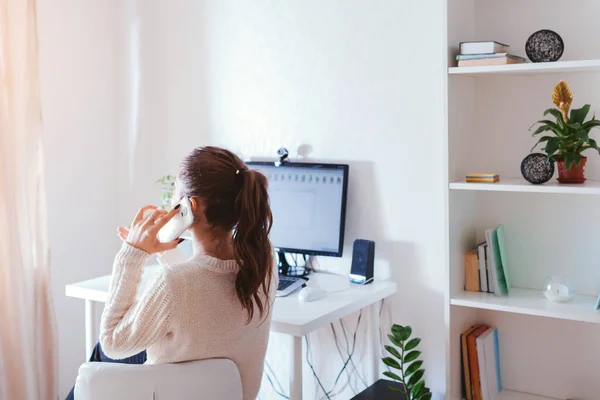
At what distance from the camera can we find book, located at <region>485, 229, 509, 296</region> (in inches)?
92.7

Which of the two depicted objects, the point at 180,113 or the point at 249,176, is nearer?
the point at 249,176

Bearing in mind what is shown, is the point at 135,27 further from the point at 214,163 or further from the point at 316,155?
the point at 214,163

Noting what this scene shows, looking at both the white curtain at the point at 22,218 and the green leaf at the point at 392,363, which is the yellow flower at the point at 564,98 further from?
the white curtain at the point at 22,218

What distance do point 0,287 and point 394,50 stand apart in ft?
5.59

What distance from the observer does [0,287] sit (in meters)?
2.74

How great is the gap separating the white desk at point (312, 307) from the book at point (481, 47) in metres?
0.86

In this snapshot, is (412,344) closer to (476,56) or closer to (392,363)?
(392,363)

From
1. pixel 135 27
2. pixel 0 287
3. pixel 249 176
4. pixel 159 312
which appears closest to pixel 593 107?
pixel 249 176

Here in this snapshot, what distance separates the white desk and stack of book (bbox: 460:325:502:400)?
335mm

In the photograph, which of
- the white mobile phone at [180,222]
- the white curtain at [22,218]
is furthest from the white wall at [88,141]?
the white mobile phone at [180,222]

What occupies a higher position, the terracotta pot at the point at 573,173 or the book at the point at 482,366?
the terracotta pot at the point at 573,173

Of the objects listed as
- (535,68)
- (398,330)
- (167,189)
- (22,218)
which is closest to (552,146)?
(535,68)

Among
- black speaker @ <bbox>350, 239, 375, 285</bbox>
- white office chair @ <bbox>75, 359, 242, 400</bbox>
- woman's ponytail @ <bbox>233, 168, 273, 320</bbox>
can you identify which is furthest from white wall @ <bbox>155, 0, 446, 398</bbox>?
white office chair @ <bbox>75, 359, 242, 400</bbox>

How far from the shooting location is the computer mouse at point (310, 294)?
7.88 ft
